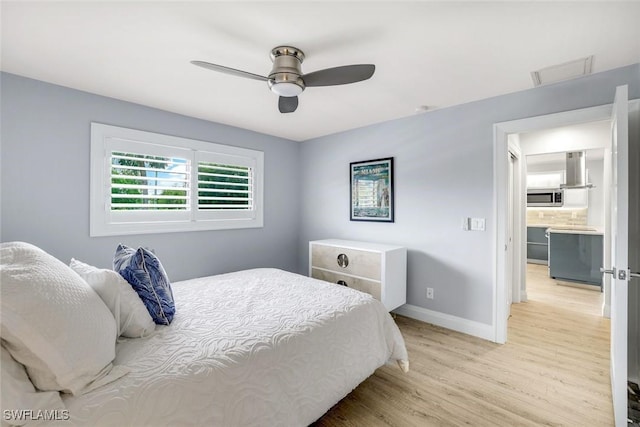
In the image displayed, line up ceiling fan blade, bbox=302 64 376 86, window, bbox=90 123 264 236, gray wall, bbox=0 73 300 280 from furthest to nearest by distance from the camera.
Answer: window, bbox=90 123 264 236, gray wall, bbox=0 73 300 280, ceiling fan blade, bbox=302 64 376 86

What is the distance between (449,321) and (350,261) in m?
1.22

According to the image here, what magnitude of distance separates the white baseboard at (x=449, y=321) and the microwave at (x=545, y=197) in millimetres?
5217

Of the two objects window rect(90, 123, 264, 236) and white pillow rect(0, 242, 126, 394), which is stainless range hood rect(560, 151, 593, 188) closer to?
window rect(90, 123, 264, 236)

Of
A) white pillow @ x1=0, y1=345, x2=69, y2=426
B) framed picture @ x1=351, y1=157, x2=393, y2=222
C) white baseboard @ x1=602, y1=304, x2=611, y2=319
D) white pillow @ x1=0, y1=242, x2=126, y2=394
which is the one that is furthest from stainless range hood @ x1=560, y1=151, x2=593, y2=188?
white pillow @ x1=0, y1=345, x2=69, y2=426

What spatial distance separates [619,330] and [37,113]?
4.42 metres

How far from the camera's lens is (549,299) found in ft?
13.3

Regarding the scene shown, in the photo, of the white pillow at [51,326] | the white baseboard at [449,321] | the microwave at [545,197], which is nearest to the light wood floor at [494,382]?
the white baseboard at [449,321]

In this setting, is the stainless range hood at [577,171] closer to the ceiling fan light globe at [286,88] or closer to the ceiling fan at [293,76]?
the ceiling fan at [293,76]

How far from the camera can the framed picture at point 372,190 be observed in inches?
139

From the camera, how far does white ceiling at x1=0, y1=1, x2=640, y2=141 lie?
1.56 meters

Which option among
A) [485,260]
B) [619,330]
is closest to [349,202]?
[485,260]

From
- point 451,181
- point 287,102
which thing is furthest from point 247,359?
point 451,181

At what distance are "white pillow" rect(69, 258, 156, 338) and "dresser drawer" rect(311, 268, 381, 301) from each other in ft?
7.09

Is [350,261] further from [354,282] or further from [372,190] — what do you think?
[372,190]
